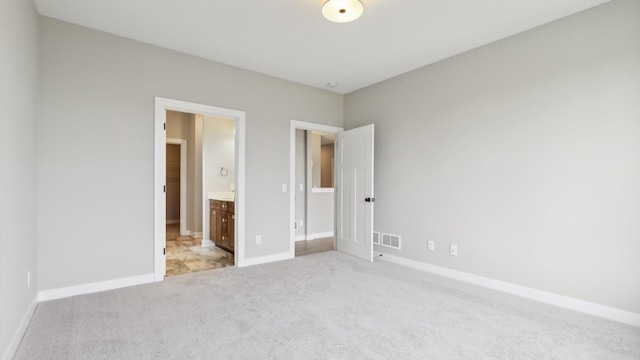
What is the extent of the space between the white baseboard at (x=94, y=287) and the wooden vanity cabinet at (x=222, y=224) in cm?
146

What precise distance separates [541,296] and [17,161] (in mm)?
4586

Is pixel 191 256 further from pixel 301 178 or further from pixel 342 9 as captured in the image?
pixel 342 9

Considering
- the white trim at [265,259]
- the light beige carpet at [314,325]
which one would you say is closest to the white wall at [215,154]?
the white trim at [265,259]

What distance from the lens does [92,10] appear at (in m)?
2.69

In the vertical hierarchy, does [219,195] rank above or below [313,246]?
above

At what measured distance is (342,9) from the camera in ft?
7.97

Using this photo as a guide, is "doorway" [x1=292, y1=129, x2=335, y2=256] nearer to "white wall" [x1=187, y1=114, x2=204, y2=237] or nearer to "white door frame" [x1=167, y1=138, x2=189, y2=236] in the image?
"white wall" [x1=187, y1=114, x2=204, y2=237]

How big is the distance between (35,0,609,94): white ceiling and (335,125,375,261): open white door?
1.20m

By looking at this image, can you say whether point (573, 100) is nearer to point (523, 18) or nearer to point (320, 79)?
point (523, 18)

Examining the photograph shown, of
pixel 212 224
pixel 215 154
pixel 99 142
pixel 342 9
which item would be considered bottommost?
pixel 212 224

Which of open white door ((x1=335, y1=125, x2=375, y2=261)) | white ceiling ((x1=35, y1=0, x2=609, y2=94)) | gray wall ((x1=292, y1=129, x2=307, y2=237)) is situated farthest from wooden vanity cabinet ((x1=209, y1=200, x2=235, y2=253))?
white ceiling ((x1=35, y1=0, x2=609, y2=94))

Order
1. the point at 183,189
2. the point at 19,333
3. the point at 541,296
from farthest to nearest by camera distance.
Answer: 1. the point at 183,189
2. the point at 541,296
3. the point at 19,333

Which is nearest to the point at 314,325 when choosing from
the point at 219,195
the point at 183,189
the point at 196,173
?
Answer: the point at 219,195

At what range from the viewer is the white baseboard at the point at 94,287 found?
9.18 feet
